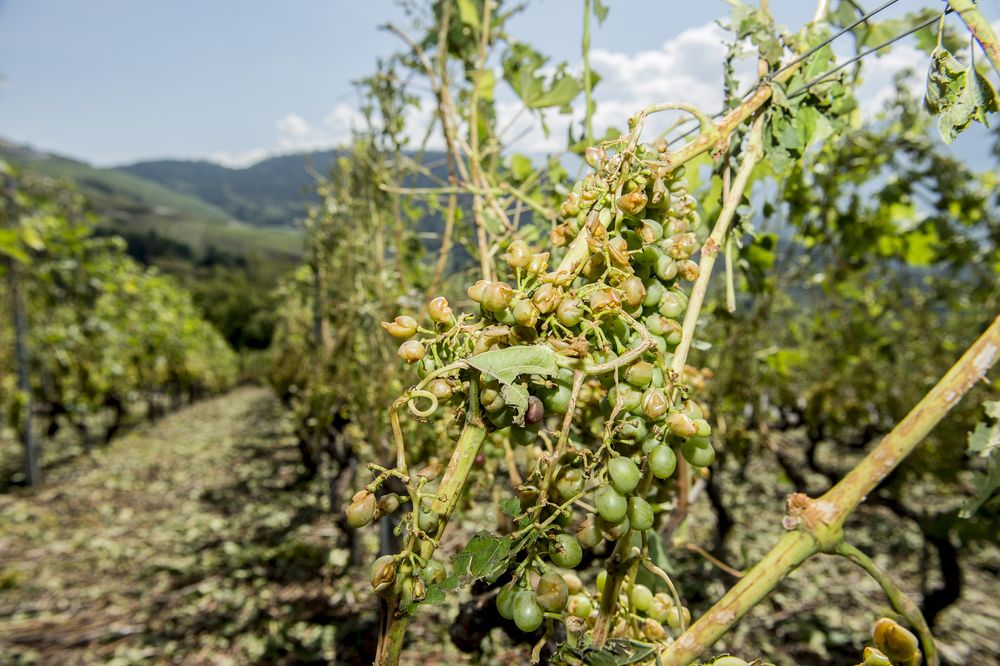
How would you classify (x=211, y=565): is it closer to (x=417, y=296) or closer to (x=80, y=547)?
(x=80, y=547)

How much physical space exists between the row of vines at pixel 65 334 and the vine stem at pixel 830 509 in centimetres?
979

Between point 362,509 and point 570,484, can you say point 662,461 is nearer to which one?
point 570,484

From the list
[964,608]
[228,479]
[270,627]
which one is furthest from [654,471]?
[228,479]

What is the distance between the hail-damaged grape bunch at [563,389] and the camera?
2.34 feet

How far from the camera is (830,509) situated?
0.69 metres

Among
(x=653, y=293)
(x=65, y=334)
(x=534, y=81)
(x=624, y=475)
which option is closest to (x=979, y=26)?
(x=653, y=293)

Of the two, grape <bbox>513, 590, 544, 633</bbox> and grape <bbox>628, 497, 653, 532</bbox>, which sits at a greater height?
grape <bbox>628, 497, 653, 532</bbox>

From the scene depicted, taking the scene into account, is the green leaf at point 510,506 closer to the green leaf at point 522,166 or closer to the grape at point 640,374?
the grape at point 640,374

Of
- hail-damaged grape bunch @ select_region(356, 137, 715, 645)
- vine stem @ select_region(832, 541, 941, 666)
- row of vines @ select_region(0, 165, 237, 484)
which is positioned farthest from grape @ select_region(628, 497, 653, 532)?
row of vines @ select_region(0, 165, 237, 484)

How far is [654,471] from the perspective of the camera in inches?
30.1

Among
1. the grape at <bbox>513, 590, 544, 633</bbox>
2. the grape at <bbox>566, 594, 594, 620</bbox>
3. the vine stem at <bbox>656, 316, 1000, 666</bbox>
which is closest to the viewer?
the vine stem at <bbox>656, 316, 1000, 666</bbox>

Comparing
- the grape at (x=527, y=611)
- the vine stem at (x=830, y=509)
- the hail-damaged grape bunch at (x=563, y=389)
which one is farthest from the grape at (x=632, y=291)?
the grape at (x=527, y=611)

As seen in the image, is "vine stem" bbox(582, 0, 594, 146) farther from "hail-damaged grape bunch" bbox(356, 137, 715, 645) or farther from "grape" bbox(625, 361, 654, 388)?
"grape" bbox(625, 361, 654, 388)

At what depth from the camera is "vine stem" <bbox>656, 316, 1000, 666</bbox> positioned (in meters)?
0.65
